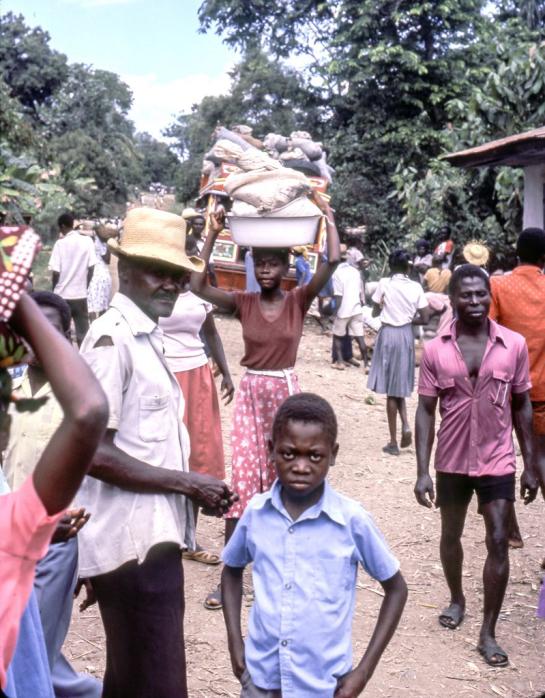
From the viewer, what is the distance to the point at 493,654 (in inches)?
165

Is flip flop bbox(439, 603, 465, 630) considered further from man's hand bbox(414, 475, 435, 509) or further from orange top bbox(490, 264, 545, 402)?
orange top bbox(490, 264, 545, 402)

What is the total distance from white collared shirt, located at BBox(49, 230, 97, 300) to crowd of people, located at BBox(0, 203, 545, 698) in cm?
584

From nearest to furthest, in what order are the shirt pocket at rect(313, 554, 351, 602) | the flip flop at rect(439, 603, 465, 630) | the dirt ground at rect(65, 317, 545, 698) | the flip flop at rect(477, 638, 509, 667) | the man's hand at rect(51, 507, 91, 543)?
1. the man's hand at rect(51, 507, 91, 543)
2. the shirt pocket at rect(313, 554, 351, 602)
3. the dirt ground at rect(65, 317, 545, 698)
4. the flip flop at rect(477, 638, 509, 667)
5. the flip flop at rect(439, 603, 465, 630)

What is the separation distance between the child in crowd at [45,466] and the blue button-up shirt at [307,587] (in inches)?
41.2

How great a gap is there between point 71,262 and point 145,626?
8.11 m

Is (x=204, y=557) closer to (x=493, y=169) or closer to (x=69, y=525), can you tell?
(x=69, y=525)

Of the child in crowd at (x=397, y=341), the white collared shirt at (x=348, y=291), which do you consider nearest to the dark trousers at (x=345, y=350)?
the white collared shirt at (x=348, y=291)

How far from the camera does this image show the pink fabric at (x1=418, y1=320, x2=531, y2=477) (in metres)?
4.25

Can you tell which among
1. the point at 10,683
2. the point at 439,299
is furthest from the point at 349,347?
the point at 10,683

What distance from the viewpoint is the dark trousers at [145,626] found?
269 cm

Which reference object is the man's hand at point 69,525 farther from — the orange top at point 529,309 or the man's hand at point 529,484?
the orange top at point 529,309

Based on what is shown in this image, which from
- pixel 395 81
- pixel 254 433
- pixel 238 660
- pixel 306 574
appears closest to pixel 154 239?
pixel 306 574

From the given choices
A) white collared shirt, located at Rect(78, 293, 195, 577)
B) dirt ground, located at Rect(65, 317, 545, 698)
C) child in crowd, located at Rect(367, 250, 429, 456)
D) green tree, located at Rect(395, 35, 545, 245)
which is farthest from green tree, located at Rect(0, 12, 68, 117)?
white collared shirt, located at Rect(78, 293, 195, 577)

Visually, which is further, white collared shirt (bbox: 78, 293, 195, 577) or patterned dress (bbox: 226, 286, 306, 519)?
patterned dress (bbox: 226, 286, 306, 519)
